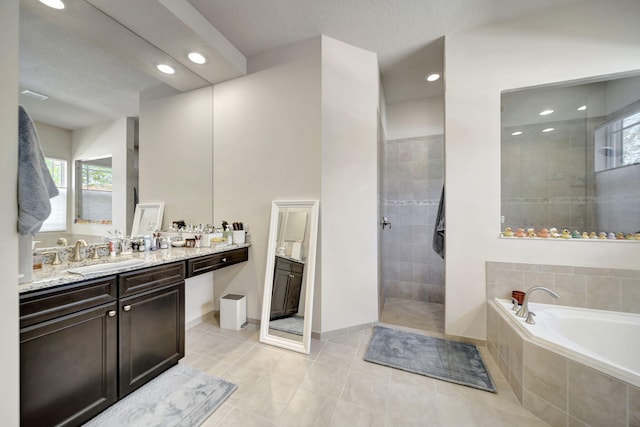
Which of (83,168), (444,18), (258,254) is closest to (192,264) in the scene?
(258,254)

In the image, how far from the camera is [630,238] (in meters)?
1.87

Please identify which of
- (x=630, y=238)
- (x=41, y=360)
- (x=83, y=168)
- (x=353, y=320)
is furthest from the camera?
(x=353, y=320)

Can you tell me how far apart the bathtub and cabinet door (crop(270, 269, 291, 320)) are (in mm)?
1937

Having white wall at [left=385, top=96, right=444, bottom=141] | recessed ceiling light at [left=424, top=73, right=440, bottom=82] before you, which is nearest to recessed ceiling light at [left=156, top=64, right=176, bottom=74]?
white wall at [left=385, top=96, right=444, bottom=141]

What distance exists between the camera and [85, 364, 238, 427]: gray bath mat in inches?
52.4

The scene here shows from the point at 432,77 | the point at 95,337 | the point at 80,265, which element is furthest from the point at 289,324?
the point at 432,77

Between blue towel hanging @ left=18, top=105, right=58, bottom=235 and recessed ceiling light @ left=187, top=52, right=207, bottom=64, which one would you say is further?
recessed ceiling light @ left=187, top=52, right=207, bottom=64

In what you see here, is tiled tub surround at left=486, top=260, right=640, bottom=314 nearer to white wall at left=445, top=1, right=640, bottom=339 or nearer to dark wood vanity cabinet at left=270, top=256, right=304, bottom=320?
white wall at left=445, top=1, right=640, bottom=339

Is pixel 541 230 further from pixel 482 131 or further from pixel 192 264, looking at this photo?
pixel 192 264

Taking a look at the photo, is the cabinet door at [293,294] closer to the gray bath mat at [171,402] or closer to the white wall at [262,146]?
the white wall at [262,146]

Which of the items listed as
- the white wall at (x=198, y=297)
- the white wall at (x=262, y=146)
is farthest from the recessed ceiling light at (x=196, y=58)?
the white wall at (x=198, y=297)

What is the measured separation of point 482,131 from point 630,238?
4.75 ft

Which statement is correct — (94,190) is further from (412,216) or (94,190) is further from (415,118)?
(415,118)

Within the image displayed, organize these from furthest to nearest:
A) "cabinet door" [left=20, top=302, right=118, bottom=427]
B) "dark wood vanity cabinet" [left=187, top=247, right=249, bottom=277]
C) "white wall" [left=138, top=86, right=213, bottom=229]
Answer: "white wall" [left=138, top=86, right=213, bottom=229] < "dark wood vanity cabinet" [left=187, top=247, right=249, bottom=277] < "cabinet door" [left=20, top=302, right=118, bottom=427]
